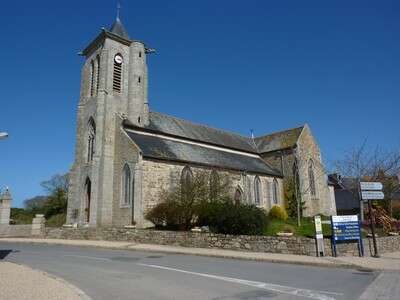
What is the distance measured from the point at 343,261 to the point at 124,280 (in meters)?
8.15

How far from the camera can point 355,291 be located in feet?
26.5

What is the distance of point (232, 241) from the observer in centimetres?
1661

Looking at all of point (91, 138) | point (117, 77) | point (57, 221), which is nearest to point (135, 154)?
point (91, 138)

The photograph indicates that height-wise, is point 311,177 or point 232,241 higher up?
point 311,177

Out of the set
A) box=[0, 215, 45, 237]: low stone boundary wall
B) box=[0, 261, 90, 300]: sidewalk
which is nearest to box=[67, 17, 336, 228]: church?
box=[0, 215, 45, 237]: low stone boundary wall

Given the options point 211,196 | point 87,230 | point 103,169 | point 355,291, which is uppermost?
point 103,169

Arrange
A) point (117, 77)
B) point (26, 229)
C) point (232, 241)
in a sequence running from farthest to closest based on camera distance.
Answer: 1. point (117, 77)
2. point (26, 229)
3. point (232, 241)

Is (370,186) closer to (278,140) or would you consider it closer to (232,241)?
(232,241)

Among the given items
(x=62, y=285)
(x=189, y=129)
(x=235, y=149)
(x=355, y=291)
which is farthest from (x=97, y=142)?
(x=355, y=291)

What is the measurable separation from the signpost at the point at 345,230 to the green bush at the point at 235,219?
414cm

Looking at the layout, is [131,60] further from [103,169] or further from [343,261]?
[343,261]

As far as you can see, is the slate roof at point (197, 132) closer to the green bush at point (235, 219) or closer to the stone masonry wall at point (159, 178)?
the stone masonry wall at point (159, 178)

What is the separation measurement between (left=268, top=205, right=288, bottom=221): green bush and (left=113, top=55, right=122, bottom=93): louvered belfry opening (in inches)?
690

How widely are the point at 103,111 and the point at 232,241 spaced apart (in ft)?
55.4
